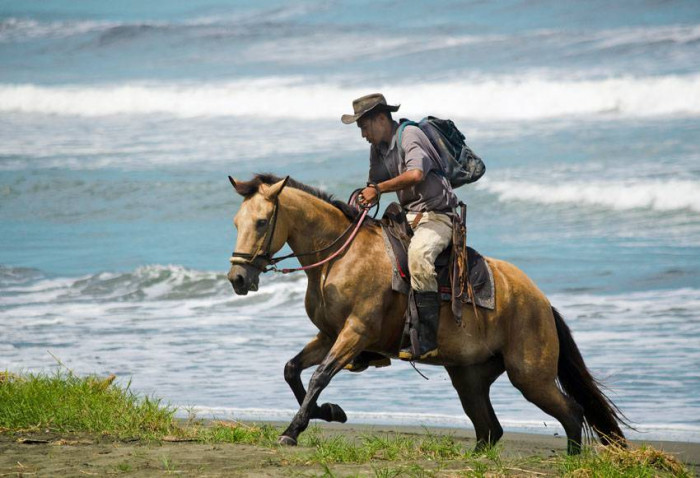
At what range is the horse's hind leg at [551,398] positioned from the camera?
7.95m

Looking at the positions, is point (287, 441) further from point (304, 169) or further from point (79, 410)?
point (304, 169)

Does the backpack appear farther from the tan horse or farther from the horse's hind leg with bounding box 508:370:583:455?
the horse's hind leg with bounding box 508:370:583:455

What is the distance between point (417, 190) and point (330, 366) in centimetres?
135

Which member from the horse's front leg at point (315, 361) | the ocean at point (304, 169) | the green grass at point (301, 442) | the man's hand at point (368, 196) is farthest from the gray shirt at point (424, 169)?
the ocean at point (304, 169)

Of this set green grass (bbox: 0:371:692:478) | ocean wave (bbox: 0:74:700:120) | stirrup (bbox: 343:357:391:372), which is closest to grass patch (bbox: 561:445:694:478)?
green grass (bbox: 0:371:692:478)

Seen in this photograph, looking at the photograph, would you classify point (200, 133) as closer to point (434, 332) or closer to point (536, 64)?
point (536, 64)

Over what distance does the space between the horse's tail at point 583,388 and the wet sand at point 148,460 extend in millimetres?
1466

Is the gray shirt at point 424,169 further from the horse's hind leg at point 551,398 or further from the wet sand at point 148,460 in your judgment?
the wet sand at point 148,460

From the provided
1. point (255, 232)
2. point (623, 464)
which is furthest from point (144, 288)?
point (623, 464)

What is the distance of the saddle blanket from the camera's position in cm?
774

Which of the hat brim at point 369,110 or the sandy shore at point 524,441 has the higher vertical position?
the hat brim at point 369,110

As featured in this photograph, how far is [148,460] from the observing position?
22.6 feet

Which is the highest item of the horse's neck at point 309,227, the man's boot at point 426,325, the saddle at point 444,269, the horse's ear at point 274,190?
the horse's ear at point 274,190

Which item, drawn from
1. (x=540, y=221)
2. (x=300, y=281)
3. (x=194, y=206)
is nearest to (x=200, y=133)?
(x=194, y=206)
